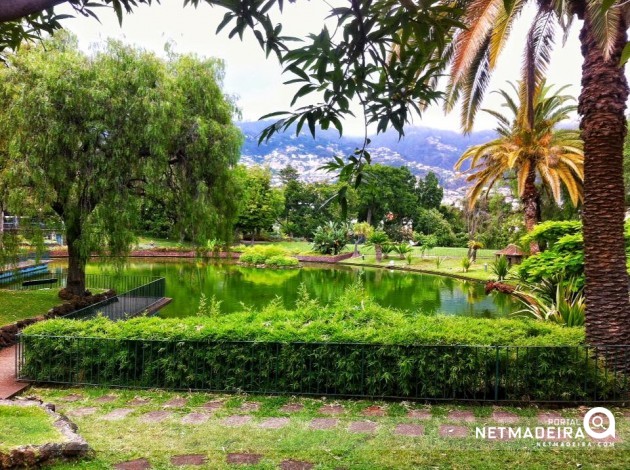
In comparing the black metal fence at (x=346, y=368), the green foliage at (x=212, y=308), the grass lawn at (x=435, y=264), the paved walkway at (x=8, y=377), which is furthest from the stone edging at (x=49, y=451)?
the grass lawn at (x=435, y=264)

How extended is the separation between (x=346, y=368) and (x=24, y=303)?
10.5 metres

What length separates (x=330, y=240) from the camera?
135ft

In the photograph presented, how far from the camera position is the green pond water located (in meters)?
18.4

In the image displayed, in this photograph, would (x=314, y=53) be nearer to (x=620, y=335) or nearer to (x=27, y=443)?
(x=27, y=443)

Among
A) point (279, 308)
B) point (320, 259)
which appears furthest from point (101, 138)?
point (320, 259)

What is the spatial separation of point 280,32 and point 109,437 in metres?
4.85

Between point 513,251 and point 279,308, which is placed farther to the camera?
point 513,251

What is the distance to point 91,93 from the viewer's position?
41.8ft

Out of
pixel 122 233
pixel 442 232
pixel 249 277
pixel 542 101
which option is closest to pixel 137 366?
pixel 122 233

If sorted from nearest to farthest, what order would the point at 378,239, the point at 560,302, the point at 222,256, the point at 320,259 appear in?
the point at 560,302 < the point at 378,239 < the point at 320,259 < the point at 222,256

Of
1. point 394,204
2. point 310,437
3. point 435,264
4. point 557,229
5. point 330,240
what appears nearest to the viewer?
point 310,437

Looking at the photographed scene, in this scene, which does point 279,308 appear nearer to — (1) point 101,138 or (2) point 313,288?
(1) point 101,138

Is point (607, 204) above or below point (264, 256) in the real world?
above

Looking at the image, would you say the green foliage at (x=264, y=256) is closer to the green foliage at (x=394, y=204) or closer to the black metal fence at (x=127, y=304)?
the black metal fence at (x=127, y=304)
